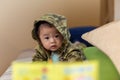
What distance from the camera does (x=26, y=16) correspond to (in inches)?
66.9

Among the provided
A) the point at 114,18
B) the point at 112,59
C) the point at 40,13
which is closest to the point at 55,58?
the point at 112,59

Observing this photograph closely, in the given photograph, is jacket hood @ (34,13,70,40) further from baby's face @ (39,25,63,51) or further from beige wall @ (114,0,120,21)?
beige wall @ (114,0,120,21)

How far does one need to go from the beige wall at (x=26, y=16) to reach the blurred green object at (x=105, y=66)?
615mm

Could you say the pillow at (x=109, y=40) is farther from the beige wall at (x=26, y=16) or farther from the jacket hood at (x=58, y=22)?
the beige wall at (x=26, y=16)

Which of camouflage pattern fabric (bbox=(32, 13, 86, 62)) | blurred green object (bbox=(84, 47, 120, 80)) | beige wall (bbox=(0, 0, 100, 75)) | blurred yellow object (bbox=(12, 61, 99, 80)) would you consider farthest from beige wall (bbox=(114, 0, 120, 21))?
blurred yellow object (bbox=(12, 61, 99, 80))

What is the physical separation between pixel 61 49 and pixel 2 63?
0.85m

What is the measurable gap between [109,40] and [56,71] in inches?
23.0

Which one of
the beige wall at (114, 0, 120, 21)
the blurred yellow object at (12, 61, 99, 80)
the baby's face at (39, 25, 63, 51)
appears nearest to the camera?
the blurred yellow object at (12, 61, 99, 80)

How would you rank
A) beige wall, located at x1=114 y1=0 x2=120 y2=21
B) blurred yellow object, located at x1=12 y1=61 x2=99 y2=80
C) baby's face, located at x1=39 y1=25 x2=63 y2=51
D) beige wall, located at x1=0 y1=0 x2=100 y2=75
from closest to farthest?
blurred yellow object, located at x1=12 y1=61 x2=99 y2=80, baby's face, located at x1=39 y1=25 x2=63 y2=51, beige wall, located at x1=114 y1=0 x2=120 y2=21, beige wall, located at x1=0 y1=0 x2=100 y2=75

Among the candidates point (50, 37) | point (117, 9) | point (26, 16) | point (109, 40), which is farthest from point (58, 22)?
point (26, 16)

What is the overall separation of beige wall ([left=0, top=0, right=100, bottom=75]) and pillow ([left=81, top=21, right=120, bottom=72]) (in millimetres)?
570

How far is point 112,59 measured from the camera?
39.3 inches

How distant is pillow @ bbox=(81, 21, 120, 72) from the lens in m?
0.99

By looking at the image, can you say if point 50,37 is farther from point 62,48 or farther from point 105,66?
point 105,66
